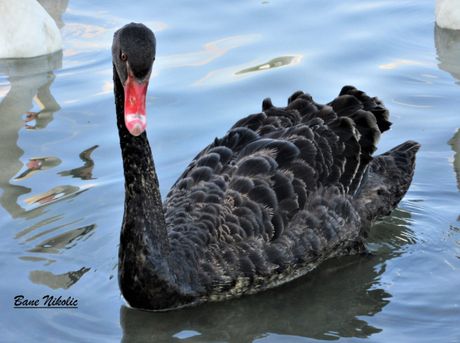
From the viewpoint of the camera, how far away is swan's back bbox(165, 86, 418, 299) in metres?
5.05

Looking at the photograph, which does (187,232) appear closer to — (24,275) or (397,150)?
(24,275)

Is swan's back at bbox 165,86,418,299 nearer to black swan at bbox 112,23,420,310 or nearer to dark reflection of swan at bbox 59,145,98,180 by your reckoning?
black swan at bbox 112,23,420,310

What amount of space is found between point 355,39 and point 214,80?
1270 mm

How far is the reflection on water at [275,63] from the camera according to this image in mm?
7902

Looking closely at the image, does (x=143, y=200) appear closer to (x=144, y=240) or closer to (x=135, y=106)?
(x=144, y=240)

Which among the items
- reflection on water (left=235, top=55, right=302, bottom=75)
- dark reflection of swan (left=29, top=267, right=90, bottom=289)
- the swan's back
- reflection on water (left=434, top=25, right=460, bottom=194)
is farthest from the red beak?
reflection on water (left=434, top=25, right=460, bottom=194)

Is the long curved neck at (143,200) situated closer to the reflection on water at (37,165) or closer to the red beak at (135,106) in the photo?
the red beak at (135,106)

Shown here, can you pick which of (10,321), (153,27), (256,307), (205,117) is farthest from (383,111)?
(153,27)

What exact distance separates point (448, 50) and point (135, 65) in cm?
430

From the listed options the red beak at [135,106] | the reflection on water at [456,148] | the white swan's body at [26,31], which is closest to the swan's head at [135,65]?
the red beak at [135,106]

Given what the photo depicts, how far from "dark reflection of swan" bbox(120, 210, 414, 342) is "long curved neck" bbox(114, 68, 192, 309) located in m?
0.14

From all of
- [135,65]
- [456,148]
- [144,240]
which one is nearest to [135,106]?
[135,65]

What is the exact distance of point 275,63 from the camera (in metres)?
7.96

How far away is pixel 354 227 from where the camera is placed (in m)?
5.57
